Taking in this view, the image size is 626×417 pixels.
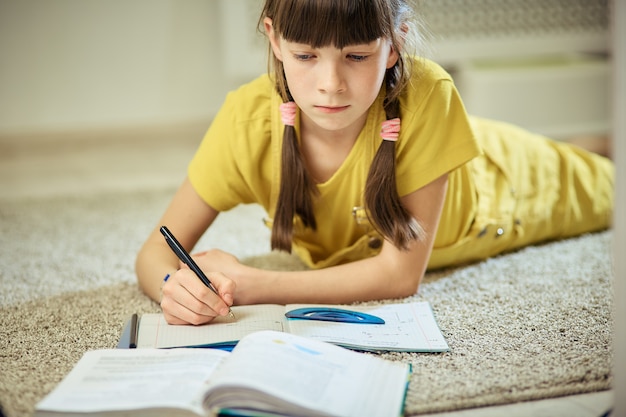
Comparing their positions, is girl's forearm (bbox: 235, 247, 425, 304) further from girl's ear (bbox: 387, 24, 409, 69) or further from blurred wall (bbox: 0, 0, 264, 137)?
blurred wall (bbox: 0, 0, 264, 137)

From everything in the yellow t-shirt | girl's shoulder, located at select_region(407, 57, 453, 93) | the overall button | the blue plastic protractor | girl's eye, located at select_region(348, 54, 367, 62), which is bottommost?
the blue plastic protractor

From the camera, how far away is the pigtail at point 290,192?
1078mm

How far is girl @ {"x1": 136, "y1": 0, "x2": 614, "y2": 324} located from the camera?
94 cm

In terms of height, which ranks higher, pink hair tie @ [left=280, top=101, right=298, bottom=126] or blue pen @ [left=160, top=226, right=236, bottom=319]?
pink hair tie @ [left=280, top=101, right=298, bottom=126]

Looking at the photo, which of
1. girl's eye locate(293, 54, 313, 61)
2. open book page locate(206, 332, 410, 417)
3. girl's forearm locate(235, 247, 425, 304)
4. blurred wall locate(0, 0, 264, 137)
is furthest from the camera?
blurred wall locate(0, 0, 264, 137)

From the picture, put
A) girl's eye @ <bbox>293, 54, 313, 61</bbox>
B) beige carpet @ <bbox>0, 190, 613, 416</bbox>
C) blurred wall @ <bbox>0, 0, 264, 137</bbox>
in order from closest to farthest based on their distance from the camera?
1. beige carpet @ <bbox>0, 190, 613, 416</bbox>
2. girl's eye @ <bbox>293, 54, 313, 61</bbox>
3. blurred wall @ <bbox>0, 0, 264, 137</bbox>

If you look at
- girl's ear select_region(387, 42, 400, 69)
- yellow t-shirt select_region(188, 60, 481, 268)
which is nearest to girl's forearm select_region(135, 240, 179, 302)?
yellow t-shirt select_region(188, 60, 481, 268)

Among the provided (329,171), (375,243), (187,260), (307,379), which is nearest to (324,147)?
(329,171)

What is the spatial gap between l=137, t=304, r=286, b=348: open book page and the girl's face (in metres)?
0.27

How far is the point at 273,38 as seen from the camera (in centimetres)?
100

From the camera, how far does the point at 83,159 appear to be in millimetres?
2410

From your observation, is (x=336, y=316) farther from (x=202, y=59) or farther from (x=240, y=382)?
(x=202, y=59)

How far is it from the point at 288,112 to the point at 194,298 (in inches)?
12.1

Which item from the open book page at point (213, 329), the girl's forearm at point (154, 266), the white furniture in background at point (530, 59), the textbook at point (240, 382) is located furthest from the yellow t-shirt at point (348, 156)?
the white furniture in background at point (530, 59)
